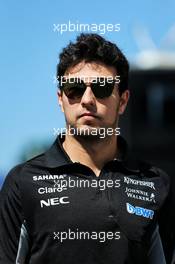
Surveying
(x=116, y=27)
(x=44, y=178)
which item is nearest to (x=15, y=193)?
(x=44, y=178)

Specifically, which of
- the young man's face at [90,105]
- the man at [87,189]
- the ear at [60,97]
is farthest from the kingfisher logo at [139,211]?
the ear at [60,97]

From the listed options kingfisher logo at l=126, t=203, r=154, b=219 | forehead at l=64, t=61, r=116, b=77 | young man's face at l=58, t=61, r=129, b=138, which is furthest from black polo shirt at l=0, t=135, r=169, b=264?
forehead at l=64, t=61, r=116, b=77

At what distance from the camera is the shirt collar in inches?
68.4

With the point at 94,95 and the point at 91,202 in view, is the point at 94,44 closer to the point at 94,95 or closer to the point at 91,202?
the point at 94,95

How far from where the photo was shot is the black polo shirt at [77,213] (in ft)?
5.37

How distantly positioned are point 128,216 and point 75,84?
406 millimetres

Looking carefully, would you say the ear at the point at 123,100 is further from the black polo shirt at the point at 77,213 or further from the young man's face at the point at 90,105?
the black polo shirt at the point at 77,213

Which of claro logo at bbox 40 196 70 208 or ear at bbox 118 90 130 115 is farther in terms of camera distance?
ear at bbox 118 90 130 115

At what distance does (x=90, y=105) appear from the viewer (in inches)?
67.2

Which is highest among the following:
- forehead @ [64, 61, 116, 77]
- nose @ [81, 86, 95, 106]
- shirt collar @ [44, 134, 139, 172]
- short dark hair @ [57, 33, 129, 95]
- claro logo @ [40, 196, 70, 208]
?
short dark hair @ [57, 33, 129, 95]

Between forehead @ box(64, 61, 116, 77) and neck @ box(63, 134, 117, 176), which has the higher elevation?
forehead @ box(64, 61, 116, 77)

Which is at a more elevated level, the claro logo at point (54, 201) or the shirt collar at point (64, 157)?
the shirt collar at point (64, 157)

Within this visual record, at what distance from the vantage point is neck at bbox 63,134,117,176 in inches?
68.3

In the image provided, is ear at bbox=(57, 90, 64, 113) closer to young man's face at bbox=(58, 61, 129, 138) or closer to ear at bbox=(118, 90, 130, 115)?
young man's face at bbox=(58, 61, 129, 138)
